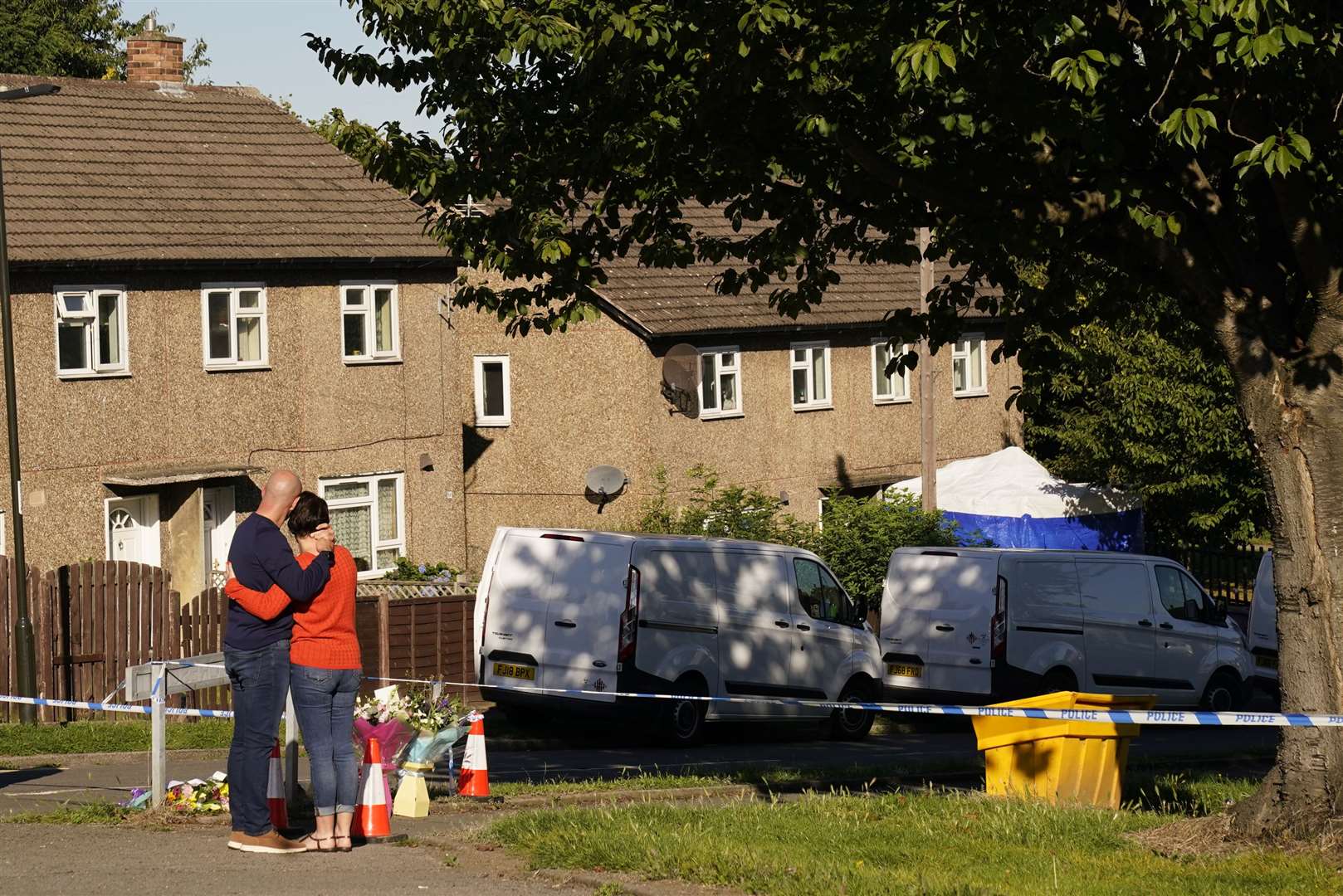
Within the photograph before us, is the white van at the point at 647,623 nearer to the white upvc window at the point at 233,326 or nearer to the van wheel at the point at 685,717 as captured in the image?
the van wheel at the point at 685,717

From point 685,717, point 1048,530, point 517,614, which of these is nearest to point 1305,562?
point 685,717

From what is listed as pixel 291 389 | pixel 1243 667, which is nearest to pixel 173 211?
pixel 291 389

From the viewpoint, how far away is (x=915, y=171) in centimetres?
1143

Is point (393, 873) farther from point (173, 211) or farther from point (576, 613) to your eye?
point (173, 211)

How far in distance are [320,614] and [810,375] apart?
2713cm

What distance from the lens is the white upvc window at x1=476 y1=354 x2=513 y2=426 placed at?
3400 centimetres

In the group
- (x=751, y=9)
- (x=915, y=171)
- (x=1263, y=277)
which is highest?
(x=751, y=9)

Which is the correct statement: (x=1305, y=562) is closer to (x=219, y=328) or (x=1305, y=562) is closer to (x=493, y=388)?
(x=219, y=328)

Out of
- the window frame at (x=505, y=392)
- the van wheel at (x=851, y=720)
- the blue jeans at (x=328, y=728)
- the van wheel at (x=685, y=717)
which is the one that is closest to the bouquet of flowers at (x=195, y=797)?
the blue jeans at (x=328, y=728)

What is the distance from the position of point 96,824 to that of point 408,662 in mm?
12514

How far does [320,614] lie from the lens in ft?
29.0

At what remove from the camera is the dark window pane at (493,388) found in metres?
34.2

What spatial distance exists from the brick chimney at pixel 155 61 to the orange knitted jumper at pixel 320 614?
23.8 metres

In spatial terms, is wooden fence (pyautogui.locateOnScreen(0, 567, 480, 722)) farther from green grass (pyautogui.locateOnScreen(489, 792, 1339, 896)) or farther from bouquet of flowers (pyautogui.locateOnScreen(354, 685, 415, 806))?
green grass (pyautogui.locateOnScreen(489, 792, 1339, 896))
